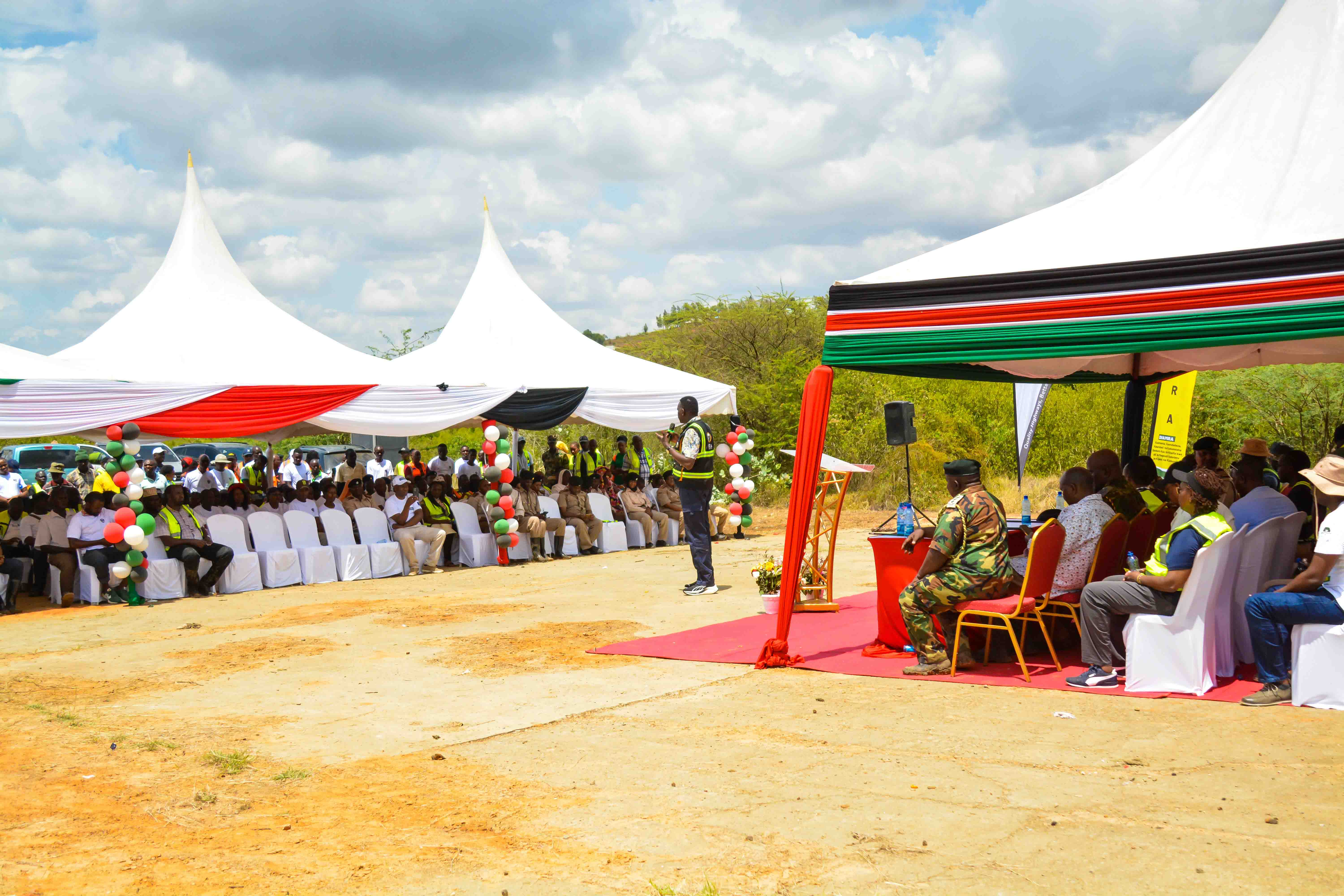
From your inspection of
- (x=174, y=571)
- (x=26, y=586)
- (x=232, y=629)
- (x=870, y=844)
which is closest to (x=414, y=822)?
(x=870, y=844)

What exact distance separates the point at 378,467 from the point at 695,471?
14.9 meters

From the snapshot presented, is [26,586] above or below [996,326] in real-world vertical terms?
below

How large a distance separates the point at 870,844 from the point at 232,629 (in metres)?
7.80

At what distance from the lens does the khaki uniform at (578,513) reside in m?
16.6

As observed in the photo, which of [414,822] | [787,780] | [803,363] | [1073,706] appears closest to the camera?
[414,822]

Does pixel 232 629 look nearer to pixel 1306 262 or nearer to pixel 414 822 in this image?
pixel 414 822

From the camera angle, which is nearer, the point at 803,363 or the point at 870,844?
the point at 870,844

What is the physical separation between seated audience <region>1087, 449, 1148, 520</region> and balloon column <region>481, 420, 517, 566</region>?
9163 mm

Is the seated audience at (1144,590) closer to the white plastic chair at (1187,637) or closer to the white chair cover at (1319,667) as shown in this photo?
the white plastic chair at (1187,637)

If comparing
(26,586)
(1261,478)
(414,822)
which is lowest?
(26,586)

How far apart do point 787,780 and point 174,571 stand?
32.3 ft

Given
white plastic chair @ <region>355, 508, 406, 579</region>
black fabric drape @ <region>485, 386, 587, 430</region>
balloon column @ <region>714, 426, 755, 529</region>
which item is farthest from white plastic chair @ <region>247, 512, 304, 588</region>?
balloon column @ <region>714, 426, 755, 529</region>

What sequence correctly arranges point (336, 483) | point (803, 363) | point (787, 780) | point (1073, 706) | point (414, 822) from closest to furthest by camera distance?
point (414, 822), point (787, 780), point (1073, 706), point (336, 483), point (803, 363)

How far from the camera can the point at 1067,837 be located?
4117 mm
